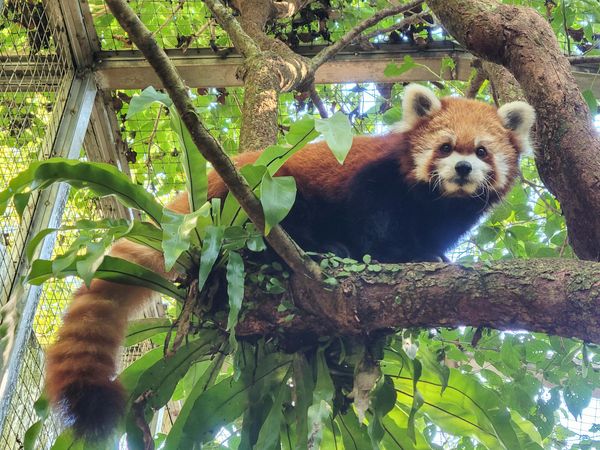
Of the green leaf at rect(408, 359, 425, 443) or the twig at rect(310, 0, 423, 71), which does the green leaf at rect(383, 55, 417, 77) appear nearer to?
the twig at rect(310, 0, 423, 71)

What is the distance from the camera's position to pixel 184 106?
5.10 feet

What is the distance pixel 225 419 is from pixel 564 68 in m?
1.73

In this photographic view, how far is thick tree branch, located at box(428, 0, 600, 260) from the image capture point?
2061mm

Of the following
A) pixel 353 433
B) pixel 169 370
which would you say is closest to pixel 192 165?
pixel 169 370

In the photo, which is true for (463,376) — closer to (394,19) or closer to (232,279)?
(232,279)

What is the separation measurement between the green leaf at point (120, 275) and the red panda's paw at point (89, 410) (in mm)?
333

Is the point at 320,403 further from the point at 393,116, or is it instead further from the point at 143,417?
the point at 393,116

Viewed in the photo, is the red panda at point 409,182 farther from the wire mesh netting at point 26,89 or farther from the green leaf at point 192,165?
the wire mesh netting at point 26,89

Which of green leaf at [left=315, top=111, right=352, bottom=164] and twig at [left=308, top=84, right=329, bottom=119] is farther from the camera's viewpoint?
twig at [left=308, top=84, right=329, bottom=119]

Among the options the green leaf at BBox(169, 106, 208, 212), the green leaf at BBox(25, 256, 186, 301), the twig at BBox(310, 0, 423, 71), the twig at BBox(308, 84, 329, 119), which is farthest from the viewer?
the twig at BBox(308, 84, 329, 119)

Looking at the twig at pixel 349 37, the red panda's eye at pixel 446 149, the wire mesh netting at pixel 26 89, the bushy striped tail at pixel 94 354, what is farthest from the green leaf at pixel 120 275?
the twig at pixel 349 37

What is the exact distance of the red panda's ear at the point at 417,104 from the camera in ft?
9.94

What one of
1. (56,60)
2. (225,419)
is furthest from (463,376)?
(56,60)

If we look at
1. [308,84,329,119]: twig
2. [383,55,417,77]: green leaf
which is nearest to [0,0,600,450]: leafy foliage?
[383,55,417,77]: green leaf
